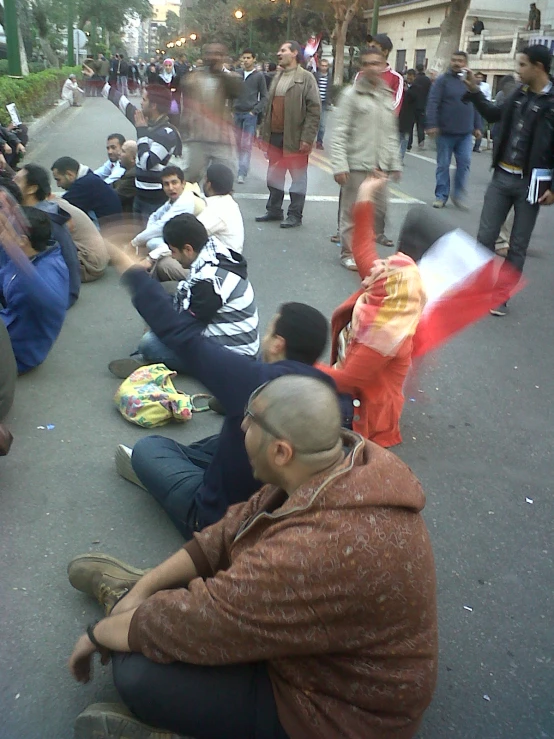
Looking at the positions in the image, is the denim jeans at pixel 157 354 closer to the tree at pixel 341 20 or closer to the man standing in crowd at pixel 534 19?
the man standing in crowd at pixel 534 19

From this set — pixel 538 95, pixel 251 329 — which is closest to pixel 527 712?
pixel 251 329

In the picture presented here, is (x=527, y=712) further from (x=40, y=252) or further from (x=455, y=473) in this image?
(x=40, y=252)

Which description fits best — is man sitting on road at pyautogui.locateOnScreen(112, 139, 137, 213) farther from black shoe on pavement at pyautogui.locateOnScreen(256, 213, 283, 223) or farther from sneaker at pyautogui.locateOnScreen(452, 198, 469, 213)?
sneaker at pyautogui.locateOnScreen(452, 198, 469, 213)

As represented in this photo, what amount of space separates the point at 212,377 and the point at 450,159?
26.2 feet

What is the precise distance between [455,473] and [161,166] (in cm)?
455

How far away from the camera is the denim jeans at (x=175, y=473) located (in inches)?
116

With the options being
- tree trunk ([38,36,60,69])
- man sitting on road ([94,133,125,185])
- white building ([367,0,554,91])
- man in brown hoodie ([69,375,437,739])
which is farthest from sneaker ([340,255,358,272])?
tree trunk ([38,36,60,69])

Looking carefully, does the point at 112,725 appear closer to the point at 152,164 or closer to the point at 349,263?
the point at 349,263

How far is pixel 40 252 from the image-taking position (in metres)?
4.54

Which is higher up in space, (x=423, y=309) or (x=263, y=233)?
(x=423, y=309)

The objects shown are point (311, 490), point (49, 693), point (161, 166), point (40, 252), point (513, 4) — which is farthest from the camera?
point (513, 4)

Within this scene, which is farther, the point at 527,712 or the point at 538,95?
the point at 538,95

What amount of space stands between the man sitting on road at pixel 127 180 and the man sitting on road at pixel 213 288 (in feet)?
12.3

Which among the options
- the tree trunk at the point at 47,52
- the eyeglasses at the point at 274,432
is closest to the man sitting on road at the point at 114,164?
the eyeglasses at the point at 274,432
